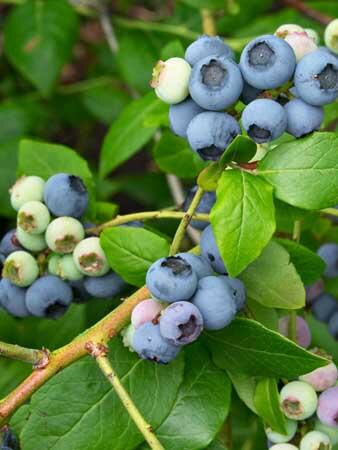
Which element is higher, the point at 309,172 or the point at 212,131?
the point at 212,131

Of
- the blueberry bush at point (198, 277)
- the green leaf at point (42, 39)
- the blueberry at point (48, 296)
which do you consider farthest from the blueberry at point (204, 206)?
the green leaf at point (42, 39)

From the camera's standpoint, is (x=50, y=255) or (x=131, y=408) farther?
(x=50, y=255)

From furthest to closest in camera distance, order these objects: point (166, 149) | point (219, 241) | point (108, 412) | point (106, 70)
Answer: point (106, 70) < point (166, 149) < point (108, 412) < point (219, 241)

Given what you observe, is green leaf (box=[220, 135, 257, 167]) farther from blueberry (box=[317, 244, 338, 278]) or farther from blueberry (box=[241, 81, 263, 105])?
blueberry (box=[317, 244, 338, 278])

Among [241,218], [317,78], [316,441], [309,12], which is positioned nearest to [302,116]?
[317,78]

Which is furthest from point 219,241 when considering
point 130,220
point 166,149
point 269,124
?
point 166,149

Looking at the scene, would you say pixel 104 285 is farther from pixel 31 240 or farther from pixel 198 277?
pixel 198 277

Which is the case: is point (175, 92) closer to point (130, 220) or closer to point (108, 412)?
point (130, 220)
